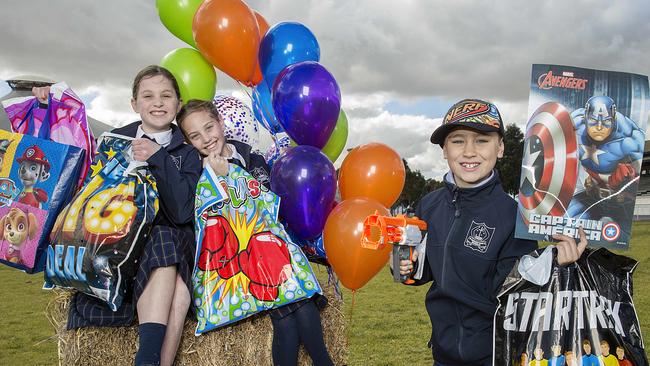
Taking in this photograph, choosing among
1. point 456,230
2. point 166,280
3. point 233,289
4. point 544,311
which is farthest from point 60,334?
point 544,311

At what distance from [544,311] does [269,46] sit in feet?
8.59

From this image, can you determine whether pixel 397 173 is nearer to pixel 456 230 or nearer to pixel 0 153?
pixel 456 230

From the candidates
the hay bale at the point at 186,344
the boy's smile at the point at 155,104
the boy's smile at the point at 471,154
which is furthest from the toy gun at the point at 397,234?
the boy's smile at the point at 155,104

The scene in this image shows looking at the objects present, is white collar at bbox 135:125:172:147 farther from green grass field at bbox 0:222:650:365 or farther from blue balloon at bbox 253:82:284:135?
green grass field at bbox 0:222:650:365

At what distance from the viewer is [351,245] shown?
3.08 metres

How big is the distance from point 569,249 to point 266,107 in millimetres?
2628

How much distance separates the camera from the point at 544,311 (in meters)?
2.06

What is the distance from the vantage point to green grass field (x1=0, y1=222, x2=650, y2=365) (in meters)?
4.66

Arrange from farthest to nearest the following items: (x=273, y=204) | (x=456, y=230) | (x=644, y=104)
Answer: (x=273, y=204)
(x=456, y=230)
(x=644, y=104)

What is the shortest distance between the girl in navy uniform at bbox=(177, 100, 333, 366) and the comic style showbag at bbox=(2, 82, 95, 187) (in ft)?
1.92

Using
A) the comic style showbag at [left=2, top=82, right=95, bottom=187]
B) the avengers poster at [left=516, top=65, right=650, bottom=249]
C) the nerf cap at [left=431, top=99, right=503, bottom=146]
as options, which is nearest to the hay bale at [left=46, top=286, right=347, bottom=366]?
the comic style showbag at [left=2, top=82, right=95, bottom=187]

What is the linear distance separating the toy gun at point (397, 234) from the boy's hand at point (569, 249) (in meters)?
0.51

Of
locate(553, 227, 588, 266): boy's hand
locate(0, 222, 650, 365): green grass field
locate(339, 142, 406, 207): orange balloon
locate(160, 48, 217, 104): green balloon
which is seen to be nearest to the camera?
locate(553, 227, 588, 266): boy's hand

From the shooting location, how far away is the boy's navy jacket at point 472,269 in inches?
83.1
